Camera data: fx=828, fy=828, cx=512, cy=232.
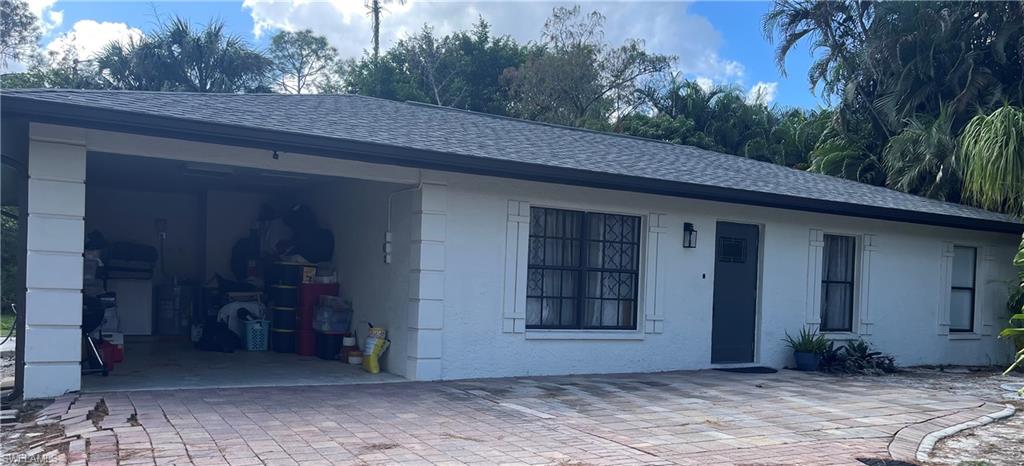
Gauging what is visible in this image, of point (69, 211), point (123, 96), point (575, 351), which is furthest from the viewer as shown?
point (575, 351)

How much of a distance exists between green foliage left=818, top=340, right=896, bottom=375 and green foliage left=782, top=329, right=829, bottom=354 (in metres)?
0.09

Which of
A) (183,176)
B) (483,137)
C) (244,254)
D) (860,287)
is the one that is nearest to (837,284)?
(860,287)

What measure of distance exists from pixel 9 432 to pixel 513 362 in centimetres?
529

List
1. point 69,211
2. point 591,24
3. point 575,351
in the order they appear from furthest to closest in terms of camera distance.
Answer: point 591,24 < point 575,351 < point 69,211

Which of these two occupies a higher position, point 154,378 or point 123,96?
point 123,96

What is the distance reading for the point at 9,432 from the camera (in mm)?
6301

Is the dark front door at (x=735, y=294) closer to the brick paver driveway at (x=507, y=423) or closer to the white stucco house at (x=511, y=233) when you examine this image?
the white stucco house at (x=511, y=233)

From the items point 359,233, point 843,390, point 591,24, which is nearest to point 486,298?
point 359,233

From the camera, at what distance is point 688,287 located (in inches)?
446

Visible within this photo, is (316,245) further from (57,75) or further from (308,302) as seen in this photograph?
(57,75)

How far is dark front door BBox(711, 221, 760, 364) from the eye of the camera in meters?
11.7

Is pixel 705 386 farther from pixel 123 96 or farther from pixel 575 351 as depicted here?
pixel 123 96

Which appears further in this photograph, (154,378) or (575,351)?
(575,351)

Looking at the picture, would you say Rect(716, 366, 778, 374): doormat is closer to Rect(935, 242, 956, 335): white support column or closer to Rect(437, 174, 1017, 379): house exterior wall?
Rect(437, 174, 1017, 379): house exterior wall
